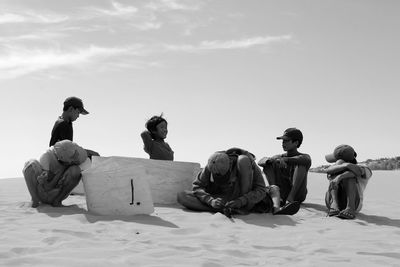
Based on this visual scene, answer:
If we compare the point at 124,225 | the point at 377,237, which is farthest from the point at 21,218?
the point at 377,237

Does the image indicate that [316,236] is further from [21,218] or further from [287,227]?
[21,218]

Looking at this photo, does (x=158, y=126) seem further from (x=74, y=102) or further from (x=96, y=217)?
(x=96, y=217)

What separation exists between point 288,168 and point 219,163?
1552mm

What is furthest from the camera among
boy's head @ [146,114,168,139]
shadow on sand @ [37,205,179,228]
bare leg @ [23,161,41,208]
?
boy's head @ [146,114,168,139]

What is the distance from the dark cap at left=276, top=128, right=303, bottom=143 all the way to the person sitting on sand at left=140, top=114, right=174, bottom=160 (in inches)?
72.5

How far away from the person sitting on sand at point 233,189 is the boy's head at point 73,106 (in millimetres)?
2216

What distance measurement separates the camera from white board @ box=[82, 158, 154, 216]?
18.9 ft

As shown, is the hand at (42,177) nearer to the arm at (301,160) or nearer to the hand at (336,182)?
the arm at (301,160)

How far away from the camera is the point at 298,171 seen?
697cm

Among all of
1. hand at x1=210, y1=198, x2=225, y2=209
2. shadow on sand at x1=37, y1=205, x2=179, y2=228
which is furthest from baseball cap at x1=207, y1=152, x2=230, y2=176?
shadow on sand at x1=37, y1=205, x2=179, y2=228

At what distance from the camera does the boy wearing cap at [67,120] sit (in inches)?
294

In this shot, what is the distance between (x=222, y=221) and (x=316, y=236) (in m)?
1.17

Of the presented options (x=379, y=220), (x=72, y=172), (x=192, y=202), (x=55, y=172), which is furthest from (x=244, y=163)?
(x=55, y=172)

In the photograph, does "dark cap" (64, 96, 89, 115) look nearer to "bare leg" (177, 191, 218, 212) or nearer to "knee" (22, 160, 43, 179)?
"knee" (22, 160, 43, 179)
